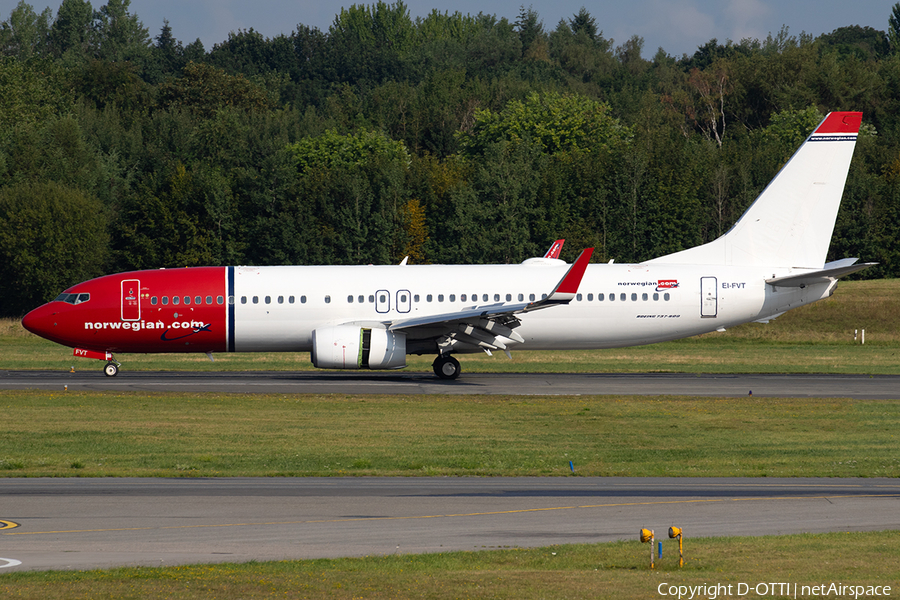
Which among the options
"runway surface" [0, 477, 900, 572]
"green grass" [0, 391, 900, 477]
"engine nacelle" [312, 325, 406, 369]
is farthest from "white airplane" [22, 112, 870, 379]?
"runway surface" [0, 477, 900, 572]

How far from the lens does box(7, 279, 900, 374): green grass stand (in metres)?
43.8

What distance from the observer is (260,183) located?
284ft

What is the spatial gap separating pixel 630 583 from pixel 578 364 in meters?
34.4

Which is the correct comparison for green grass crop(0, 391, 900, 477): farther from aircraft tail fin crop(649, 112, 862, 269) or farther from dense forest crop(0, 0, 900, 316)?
dense forest crop(0, 0, 900, 316)

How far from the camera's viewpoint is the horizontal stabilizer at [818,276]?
116 ft

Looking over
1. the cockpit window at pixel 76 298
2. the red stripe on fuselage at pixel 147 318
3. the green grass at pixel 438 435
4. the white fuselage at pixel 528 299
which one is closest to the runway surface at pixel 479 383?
the red stripe on fuselage at pixel 147 318

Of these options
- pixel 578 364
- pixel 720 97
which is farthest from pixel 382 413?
pixel 720 97

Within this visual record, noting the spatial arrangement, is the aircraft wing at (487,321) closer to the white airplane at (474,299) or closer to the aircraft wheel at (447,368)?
the white airplane at (474,299)

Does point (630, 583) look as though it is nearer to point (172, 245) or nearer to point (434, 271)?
point (434, 271)

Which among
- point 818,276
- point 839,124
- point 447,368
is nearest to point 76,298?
point 447,368

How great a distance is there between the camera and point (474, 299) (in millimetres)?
36750

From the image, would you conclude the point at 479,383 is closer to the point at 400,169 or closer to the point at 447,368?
the point at 447,368

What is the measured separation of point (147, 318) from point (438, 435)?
15.9m

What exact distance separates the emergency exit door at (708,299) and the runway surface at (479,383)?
8.31ft
